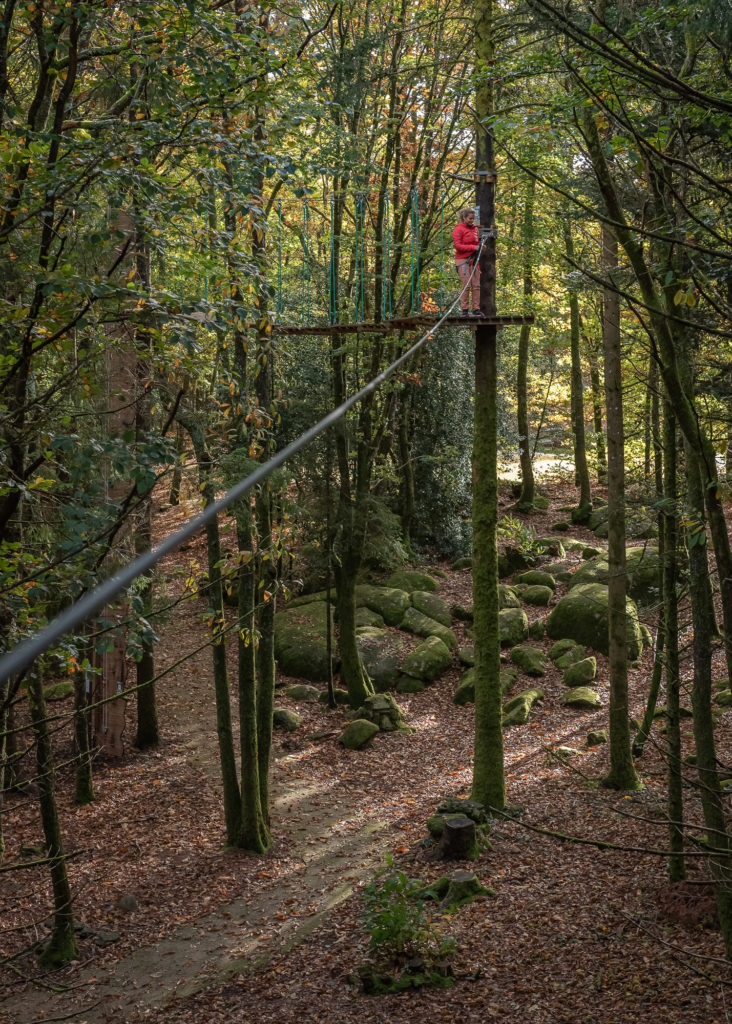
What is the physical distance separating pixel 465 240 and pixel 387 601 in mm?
9089

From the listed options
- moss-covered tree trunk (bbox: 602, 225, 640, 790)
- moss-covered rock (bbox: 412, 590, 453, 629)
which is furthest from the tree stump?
moss-covered rock (bbox: 412, 590, 453, 629)

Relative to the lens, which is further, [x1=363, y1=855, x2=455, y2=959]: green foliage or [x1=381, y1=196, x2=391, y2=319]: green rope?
[x1=381, y1=196, x2=391, y2=319]: green rope

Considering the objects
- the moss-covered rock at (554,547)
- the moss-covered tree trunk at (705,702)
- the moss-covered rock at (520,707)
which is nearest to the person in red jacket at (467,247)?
the moss-covered tree trunk at (705,702)

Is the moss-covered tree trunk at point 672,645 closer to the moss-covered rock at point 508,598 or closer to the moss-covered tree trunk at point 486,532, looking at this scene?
the moss-covered tree trunk at point 486,532

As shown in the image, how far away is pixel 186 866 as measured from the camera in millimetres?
8969

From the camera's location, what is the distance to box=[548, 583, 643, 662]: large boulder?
594 inches

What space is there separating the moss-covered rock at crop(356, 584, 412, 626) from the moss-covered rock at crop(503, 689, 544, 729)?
3370 millimetres

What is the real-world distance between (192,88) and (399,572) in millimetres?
13861

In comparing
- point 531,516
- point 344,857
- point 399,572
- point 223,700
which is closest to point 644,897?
point 344,857

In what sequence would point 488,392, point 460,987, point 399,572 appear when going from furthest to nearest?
point 399,572, point 488,392, point 460,987

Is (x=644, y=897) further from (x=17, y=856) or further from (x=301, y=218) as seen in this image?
(x=301, y=218)

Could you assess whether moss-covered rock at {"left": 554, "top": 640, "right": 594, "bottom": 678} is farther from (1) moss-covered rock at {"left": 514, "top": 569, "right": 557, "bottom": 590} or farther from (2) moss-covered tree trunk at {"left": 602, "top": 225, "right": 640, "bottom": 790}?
(2) moss-covered tree trunk at {"left": 602, "top": 225, "right": 640, "bottom": 790}

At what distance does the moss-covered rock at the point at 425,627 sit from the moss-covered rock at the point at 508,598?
1.42 metres

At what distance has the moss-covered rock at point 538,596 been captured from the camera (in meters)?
17.2
